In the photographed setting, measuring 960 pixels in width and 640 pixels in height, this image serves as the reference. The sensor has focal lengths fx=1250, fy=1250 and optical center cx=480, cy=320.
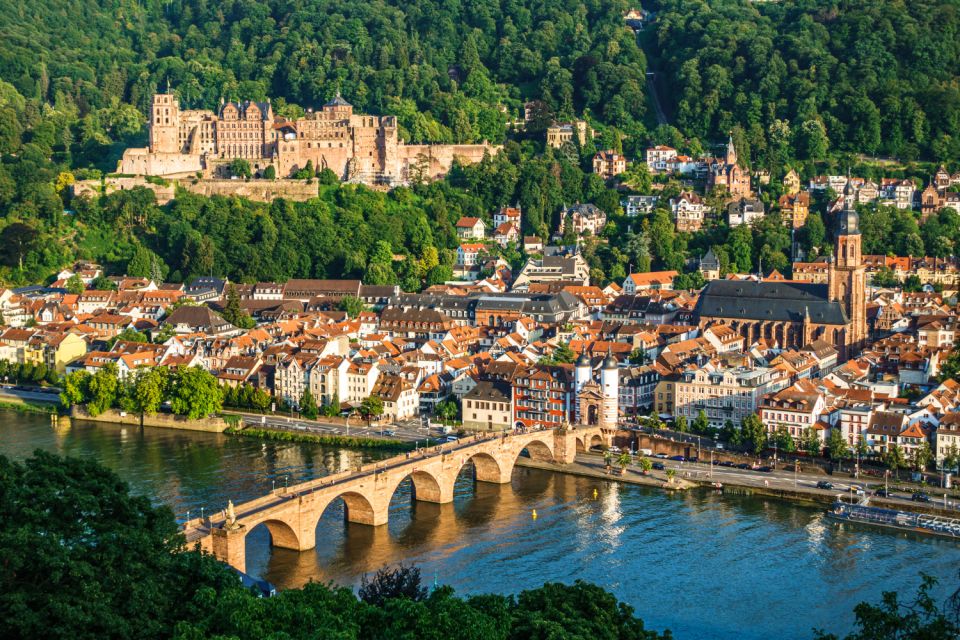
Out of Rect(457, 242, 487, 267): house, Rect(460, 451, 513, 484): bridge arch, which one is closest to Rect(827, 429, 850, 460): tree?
Rect(460, 451, 513, 484): bridge arch

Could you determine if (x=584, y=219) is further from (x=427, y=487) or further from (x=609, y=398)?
(x=427, y=487)

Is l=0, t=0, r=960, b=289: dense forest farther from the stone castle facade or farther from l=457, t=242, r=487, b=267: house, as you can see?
the stone castle facade

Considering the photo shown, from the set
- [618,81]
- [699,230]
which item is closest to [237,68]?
[618,81]

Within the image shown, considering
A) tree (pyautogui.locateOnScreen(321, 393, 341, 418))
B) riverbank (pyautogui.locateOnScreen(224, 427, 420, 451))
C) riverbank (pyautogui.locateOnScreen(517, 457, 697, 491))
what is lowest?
riverbank (pyautogui.locateOnScreen(517, 457, 697, 491))

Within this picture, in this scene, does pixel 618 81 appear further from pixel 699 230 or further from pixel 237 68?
pixel 237 68

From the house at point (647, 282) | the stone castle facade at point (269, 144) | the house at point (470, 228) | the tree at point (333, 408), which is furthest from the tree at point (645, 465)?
the stone castle facade at point (269, 144)

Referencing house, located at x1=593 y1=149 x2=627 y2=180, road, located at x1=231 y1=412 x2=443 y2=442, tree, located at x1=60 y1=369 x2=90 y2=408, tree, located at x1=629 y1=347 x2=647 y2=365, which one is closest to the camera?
road, located at x1=231 y1=412 x2=443 y2=442

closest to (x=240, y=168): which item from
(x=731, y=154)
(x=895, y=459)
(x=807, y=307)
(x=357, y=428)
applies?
(x=731, y=154)
